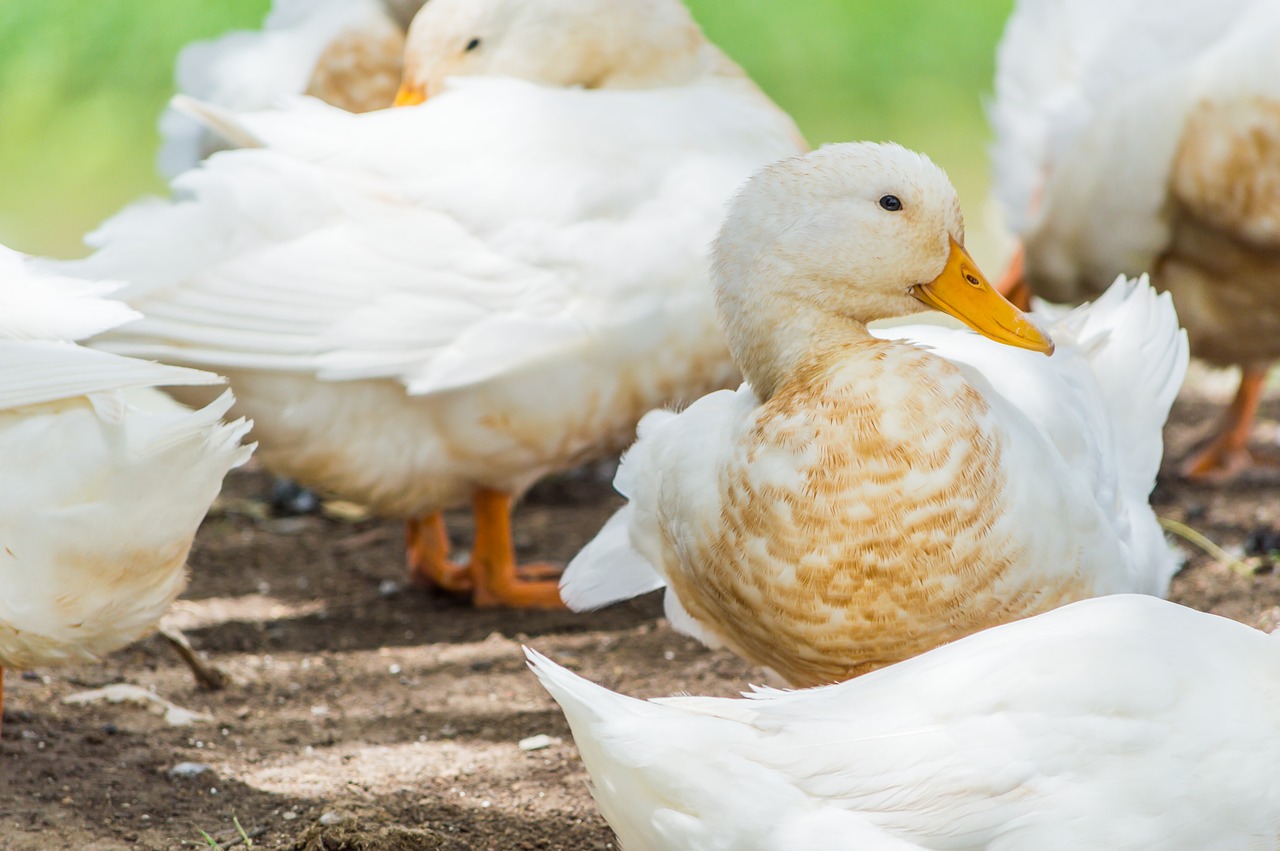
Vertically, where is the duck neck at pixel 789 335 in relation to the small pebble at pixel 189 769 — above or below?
above

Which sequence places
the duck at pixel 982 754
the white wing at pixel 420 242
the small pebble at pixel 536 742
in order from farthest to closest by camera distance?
the white wing at pixel 420 242, the small pebble at pixel 536 742, the duck at pixel 982 754

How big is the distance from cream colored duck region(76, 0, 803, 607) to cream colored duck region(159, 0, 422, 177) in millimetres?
889

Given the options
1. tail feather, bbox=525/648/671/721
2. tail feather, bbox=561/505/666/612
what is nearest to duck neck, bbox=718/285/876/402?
tail feather, bbox=561/505/666/612

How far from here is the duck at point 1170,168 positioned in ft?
12.6

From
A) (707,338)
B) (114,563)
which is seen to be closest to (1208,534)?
(707,338)

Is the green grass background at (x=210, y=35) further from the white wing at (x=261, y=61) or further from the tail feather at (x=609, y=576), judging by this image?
the tail feather at (x=609, y=576)

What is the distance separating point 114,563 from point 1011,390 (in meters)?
1.57

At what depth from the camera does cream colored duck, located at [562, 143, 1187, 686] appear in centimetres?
230

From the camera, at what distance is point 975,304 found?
253 centimetres

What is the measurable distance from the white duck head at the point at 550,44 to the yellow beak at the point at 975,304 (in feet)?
5.51

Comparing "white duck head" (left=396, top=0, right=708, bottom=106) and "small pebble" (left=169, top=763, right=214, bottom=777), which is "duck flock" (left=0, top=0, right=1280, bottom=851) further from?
"small pebble" (left=169, top=763, right=214, bottom=777)

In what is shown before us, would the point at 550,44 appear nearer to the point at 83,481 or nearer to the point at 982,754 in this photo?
the point at 83,481

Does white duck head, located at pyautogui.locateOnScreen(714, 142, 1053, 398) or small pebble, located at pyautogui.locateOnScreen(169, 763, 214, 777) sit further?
small pebble, located at pyautogui.locateOnScreen(169, 763, 214, 777)

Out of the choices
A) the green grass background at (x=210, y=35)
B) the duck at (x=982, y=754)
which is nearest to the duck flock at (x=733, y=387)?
→ the duck at (x=982, y=754)
